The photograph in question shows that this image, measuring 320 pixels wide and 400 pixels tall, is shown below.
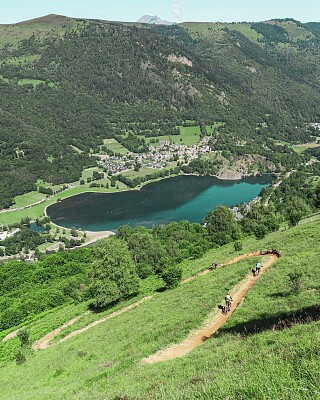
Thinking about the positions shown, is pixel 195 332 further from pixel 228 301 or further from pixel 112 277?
pixel 112 277

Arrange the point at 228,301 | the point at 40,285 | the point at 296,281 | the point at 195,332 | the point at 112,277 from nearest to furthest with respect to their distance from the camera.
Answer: the point at 296,281 → the point at 195,332 → the point at 228,301 → the point at 112,277 → the point at 40,285

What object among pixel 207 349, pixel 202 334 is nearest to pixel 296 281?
pixel 202 334

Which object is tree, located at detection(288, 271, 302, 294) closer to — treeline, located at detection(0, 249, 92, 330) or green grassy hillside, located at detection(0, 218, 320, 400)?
green grassy hillside, located at detection(0, 218, 320, 400)

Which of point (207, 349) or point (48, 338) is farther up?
point (207, 349)

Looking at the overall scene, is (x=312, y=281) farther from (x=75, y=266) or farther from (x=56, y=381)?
(x=75, y=266)

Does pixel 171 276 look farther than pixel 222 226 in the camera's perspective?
No

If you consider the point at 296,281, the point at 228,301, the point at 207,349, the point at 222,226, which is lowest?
the point at 222,226

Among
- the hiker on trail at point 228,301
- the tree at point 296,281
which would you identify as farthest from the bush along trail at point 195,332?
the tree at point 296,281

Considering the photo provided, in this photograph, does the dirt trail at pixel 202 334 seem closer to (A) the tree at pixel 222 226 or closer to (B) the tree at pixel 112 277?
(B) the tree at pixel 112 277

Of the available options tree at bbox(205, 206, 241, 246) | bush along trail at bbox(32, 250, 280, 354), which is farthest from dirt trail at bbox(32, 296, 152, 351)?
tree at bbox(205, 206, 241, 246)
